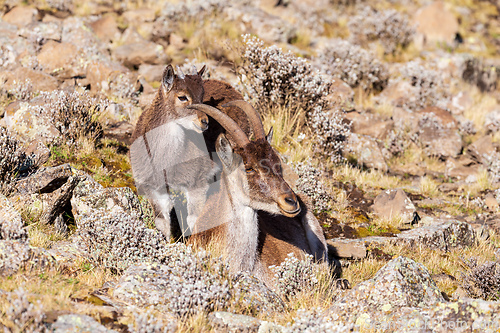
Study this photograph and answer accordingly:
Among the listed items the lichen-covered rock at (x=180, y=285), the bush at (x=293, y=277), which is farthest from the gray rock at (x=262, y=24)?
the lichen-covered rock at (x=180, y=285)

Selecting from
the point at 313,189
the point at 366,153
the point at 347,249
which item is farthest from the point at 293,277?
the point at 366,153

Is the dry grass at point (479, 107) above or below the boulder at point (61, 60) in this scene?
below

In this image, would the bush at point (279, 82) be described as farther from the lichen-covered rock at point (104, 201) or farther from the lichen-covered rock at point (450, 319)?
A: the lichen-covered rock at point (450, 319)

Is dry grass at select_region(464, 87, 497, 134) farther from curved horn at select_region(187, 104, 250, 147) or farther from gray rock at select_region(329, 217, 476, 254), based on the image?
curved horn at select_region(187, 104, 250, 147)

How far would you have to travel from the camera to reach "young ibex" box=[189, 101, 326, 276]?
17.2 feet

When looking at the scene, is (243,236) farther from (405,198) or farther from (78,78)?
(78,78)

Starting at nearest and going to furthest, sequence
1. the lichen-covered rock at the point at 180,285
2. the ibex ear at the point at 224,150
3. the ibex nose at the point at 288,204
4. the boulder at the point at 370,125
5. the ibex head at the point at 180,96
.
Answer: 1. the lichen-covered rock at the point at 180,285
2. the ibex nose at the point at 288,204
3. the ibex ear at the point at 224,150
4. the ibex head at the point at 180,96
5. the boulder at the point at 370,125

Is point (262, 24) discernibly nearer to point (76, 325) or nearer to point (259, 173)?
point (259, 173)

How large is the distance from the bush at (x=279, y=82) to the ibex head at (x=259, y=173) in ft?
15.6

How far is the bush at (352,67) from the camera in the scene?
13875 millimetres

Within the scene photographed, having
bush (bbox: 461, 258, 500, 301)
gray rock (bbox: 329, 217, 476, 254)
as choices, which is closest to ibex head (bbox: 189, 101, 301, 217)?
gray rock (bbox: 329, 217, 476, 254)

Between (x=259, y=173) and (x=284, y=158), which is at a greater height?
(x=259, y=173)

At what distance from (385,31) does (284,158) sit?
1083 centimetres

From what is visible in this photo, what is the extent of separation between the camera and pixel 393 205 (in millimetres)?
8508
